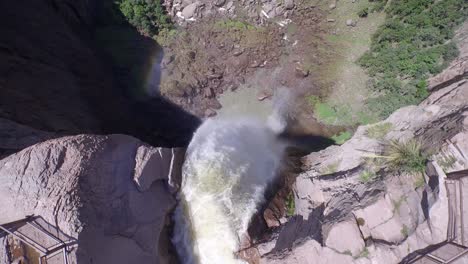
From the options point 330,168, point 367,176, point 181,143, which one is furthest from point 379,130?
point 181,143

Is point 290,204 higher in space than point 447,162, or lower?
higher

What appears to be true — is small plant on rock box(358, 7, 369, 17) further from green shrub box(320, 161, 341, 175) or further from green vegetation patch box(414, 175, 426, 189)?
green vegetation patch box(414, 175, 426, 189)

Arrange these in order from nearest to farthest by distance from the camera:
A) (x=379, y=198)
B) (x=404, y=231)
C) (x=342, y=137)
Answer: (x=404, y=231) < (x=379, y=198) < (x=342, y=137)

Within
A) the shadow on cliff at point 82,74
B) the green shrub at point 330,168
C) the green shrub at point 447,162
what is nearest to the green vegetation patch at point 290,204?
the green shrub at point 330,168

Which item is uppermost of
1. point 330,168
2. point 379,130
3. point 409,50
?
point 409,50

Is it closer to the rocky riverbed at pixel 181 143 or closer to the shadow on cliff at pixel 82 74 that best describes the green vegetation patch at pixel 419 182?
the rocky riverbed at pixel 181 143

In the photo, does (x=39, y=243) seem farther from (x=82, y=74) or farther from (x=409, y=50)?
(x=409, y=50)

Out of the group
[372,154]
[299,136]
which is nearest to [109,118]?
[299,136]

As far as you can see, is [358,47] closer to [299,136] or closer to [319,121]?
[319,121]
